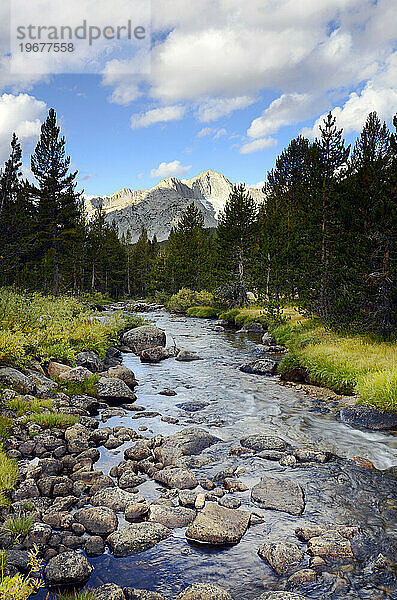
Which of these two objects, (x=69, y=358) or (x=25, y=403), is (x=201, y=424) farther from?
(x=69, y=358)

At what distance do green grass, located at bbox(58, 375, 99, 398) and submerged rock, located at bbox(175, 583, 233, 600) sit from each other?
8348 millimetres

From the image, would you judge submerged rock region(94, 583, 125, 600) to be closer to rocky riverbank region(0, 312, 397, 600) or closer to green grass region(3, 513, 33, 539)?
rocky riverbank region(0, 312, 397, 600)

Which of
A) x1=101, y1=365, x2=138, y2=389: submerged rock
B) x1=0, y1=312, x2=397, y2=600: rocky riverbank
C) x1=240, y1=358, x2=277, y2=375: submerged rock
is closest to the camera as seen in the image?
x1=0, y1=312, x2=397, y2=600: rocky riverbank

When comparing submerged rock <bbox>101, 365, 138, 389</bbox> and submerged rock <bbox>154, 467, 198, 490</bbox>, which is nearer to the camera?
submerged rock <bbox>154, 467, 198, 490</bbox>

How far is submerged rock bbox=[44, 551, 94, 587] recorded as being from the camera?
4832 mm

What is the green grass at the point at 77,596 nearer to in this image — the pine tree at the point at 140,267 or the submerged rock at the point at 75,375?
the submerged rock at the point at 75,375

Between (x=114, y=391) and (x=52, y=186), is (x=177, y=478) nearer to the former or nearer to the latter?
(x=114, y=391)

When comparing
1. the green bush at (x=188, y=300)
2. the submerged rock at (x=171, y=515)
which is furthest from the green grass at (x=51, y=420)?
the green bush at (x=188, y=300)

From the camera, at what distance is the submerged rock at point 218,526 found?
589 cm

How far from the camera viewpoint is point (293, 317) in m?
28.9

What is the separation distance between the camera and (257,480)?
7762 millimetres

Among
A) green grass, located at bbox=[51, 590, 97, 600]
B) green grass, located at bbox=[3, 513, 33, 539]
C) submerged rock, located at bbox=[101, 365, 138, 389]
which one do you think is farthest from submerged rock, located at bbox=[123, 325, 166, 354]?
green grass, located at bbox=[51, 590, 97, 600]

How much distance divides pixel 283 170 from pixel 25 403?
41873mm

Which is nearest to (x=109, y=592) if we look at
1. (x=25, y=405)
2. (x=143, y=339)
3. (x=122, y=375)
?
(x=25, y=405)
